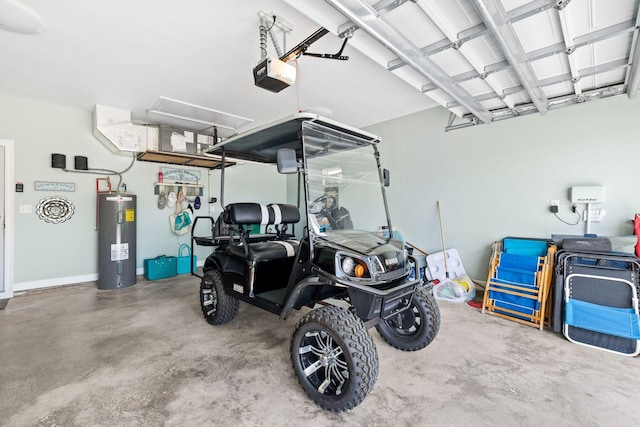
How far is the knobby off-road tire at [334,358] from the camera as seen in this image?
166 centimetres

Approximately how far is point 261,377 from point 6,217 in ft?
16.1

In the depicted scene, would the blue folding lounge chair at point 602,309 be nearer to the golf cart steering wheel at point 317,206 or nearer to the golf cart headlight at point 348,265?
the golf cart headlight at point 348,265

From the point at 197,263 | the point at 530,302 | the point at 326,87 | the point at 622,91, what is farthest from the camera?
the point at 197,263

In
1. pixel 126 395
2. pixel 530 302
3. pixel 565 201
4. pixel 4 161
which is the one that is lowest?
pixel 126 395

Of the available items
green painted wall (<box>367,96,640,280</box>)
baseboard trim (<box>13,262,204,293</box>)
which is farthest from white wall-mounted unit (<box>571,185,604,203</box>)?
baseboard trim (<box>13,262,204,293</box>)

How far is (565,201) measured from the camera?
136 inches

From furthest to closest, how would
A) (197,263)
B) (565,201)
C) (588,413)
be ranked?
(197,263)
(565,201)
(588,413)

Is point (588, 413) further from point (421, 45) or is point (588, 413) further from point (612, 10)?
point (421, 45)

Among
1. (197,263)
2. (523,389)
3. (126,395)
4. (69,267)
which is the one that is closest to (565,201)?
(523,389)

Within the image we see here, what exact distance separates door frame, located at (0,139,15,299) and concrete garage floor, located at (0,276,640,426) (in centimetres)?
132

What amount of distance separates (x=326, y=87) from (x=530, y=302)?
12.1 feet

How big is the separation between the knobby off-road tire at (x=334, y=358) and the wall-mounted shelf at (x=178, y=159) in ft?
11.8

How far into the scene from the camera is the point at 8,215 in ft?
13.7

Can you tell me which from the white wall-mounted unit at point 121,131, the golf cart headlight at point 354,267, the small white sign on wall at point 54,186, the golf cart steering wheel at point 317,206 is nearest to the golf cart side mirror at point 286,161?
the golf cart steering wheel at point 317,206
